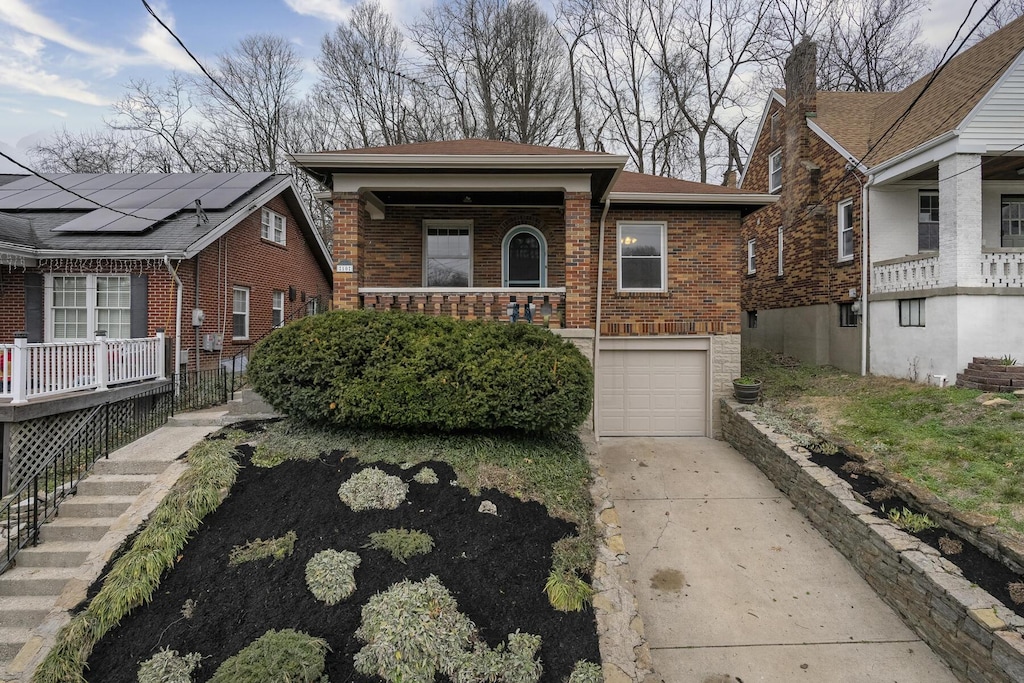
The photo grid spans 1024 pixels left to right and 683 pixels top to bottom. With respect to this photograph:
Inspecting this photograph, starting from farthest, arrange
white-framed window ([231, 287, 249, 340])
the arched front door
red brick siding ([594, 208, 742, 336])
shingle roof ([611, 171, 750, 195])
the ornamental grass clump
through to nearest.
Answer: white-framed window ([231, 287, 249, 340]) < the arched front door < red brick siding ([594, 208, 742, 336]) < shingle roof ([611, 171, 750, 195]) < the ornamental grass clump

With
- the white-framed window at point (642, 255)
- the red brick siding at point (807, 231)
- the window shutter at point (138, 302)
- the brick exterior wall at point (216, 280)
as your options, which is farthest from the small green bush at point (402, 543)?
the red brick siding at point (807, 231)

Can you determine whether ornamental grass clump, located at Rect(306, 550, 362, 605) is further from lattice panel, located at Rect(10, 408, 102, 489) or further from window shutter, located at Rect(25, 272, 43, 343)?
window shutter, located at Rect(25, 272, 43, 343)

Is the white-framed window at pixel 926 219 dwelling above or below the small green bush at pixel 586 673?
above

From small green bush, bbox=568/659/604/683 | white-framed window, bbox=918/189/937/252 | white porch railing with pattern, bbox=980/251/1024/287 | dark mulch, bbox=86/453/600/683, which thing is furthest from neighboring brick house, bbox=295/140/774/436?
small green bush, bbox=568/659/604/683

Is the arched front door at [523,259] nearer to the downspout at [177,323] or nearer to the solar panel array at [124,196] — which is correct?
the downspout at [177,323]

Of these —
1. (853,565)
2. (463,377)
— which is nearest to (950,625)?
(853,565)

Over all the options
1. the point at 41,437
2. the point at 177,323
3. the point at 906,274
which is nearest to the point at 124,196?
the point at 177,323

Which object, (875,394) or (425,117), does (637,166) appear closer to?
(425,117)

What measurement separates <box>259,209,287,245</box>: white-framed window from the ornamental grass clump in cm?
1134

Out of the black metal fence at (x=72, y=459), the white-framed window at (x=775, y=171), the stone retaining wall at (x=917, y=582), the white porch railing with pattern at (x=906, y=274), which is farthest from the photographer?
the white-framed window at (x=775, y=171)

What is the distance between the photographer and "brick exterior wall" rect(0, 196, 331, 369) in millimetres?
9625

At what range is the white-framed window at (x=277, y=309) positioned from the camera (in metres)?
13.4

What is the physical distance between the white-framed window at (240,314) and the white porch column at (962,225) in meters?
15.3

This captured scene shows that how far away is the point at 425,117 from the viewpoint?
2033 centimetres
